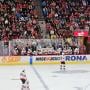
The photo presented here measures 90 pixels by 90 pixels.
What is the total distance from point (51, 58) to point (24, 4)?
16.6 feet

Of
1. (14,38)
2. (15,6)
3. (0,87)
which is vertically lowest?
(0,87)

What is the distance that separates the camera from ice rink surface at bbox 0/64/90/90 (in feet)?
54.9

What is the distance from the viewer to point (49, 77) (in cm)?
1933

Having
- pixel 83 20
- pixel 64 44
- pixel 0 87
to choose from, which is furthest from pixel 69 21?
pixel 0 87

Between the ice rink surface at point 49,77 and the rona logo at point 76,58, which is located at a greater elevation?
the rona logo at point 76,58

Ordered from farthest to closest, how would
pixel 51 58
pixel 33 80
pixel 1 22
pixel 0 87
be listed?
pixel 1 22 → pixel 51 58 → pixel 33 80 → pixel 0 87

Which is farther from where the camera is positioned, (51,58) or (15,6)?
(15,6)

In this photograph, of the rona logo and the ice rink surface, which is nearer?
the ice rink surface

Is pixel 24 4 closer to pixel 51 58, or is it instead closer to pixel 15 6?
pixel 15 6

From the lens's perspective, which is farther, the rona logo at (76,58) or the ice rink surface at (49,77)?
the rona logo at (76,58)

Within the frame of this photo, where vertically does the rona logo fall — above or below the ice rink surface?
above

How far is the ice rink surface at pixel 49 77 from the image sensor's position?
16.7m

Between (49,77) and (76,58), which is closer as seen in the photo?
(49,77)

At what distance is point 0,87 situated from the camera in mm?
16562
